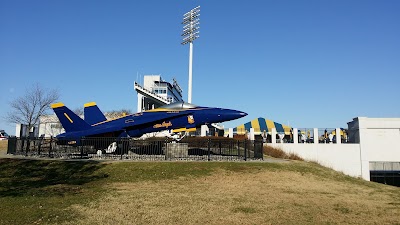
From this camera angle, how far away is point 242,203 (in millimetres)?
10320

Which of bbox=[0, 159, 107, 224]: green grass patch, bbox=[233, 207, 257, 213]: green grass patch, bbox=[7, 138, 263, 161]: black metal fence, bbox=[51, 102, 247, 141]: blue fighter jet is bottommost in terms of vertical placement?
bbox=[233, 207, 257, 213]: green grass patch

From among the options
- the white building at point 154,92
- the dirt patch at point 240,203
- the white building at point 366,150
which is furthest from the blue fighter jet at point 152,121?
the white building at point 154,92

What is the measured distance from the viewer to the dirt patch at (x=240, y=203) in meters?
8.47

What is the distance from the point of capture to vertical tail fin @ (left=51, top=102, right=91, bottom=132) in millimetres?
26516

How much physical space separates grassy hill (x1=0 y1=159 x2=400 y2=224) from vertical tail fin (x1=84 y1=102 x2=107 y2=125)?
1008cm

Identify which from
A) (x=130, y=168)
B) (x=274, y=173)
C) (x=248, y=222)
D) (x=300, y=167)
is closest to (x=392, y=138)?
(x=300, y=167)

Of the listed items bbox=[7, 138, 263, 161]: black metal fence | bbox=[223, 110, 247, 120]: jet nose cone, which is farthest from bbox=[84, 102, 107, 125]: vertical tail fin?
bbox=[223, 110, 247, 120]: jet nose cone

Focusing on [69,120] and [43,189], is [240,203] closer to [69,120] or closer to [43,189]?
[43,189]

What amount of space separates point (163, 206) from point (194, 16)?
166ft

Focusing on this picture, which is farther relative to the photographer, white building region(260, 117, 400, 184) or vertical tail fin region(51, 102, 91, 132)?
white building region(260, 117, 400, 184)

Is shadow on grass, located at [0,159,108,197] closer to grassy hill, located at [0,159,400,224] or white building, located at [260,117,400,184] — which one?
grassy hill, located at [0,159,400,224]

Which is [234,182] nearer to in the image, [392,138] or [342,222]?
[342,222]

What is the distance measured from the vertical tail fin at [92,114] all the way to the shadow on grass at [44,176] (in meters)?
9.98

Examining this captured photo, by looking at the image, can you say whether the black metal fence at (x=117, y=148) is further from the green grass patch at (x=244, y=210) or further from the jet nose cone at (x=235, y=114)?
the green grass patch at (x=244, y=210)
